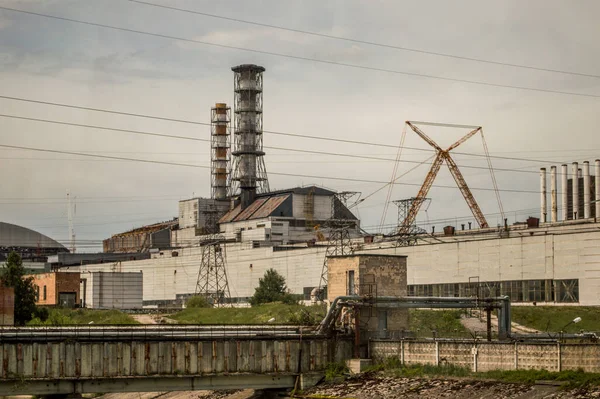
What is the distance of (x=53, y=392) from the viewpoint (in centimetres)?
4109

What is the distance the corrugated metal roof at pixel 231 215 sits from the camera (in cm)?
14812

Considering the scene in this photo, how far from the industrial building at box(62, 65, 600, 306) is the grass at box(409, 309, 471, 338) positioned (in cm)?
1187

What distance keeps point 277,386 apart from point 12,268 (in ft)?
143

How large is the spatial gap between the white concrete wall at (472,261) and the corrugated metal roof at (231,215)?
18.3 meters

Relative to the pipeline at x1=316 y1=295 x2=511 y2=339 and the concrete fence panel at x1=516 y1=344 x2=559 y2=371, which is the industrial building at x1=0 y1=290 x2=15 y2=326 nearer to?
the pipeline at x1=316 y1=295 x2=511 y2=339

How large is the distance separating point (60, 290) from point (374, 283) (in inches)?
2375

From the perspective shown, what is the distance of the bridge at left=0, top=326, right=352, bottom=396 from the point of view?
40.5 meters

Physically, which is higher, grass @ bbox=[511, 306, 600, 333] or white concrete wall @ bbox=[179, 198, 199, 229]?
white concrete wall @ bbox=[179, 198, 199, 229]

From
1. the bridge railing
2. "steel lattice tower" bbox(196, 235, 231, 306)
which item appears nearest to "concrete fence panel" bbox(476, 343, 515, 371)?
the bridge railing

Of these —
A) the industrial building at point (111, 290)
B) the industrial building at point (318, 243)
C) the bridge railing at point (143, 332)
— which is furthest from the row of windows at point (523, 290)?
the industrial building at point (111, 290)

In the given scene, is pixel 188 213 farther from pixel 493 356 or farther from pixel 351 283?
pixel 493 356

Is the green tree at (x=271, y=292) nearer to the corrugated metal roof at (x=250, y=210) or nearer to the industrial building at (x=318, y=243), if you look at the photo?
the industrial building at (x=318, y=243)

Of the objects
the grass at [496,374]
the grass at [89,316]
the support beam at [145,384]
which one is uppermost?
the grass at [496,374]

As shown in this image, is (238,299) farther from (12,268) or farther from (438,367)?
(438,367)
